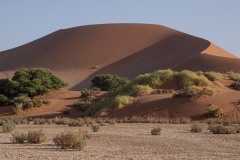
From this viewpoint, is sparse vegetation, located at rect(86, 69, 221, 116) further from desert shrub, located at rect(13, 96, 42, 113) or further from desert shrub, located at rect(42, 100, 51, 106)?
desert shrub, located at rect(13, 96, 42, 113)

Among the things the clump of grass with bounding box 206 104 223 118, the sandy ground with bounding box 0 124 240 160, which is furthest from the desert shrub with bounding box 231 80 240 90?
the sandy ground with bounding box 0 124 240 160

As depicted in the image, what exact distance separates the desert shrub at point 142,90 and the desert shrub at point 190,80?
3.22 metres

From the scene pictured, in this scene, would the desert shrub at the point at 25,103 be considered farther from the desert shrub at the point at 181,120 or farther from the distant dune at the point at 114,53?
the distant dune at the point at 114,53

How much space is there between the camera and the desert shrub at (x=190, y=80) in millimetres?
50688

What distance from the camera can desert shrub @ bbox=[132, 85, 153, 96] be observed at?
49.4 metres

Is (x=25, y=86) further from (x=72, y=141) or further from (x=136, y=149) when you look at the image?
(x=72, y=141)

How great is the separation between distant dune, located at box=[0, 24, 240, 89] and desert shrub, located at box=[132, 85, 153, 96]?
33.8 meters

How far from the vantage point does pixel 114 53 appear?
11062cm

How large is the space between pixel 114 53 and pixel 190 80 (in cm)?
5972

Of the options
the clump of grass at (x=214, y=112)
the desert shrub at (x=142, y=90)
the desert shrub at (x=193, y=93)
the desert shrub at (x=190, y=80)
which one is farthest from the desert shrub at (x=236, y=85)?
the clump of grass at (x=214, y=112)

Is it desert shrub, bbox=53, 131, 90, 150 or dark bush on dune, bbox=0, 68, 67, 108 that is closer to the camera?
desert shrub, bbox=53, 131, 90, 150

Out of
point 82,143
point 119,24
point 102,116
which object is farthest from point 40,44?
point 82,143

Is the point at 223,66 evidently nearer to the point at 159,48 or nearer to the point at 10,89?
the point at 159,48

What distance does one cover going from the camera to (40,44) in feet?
413
